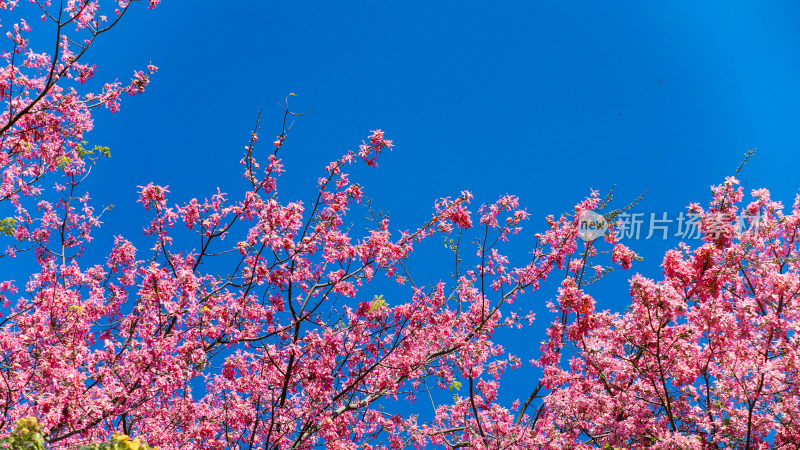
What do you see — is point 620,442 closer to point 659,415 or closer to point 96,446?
point 659,415

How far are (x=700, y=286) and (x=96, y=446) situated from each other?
7.18 m

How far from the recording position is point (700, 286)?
7.36 m

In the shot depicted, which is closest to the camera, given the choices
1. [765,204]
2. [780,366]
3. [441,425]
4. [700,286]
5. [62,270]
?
[780,366]

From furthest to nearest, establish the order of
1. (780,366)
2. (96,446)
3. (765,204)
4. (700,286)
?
(765,204), (700,286), (780,366), (96,446)

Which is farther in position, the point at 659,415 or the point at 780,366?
the point at 659,415

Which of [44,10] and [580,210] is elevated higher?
[580,210]

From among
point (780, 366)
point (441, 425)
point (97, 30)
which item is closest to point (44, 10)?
point (97, 30)

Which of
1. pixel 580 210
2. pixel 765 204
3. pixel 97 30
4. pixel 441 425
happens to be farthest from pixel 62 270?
pixel 765 204

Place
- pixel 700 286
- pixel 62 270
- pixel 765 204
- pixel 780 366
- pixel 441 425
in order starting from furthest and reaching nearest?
pixel 441 425
pixel 62 270
pixel 765 204
pixel 700 286
pixel 780 366

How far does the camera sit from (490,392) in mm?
10562

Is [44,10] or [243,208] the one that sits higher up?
[44,10]

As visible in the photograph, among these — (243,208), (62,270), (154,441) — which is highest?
(243,208)

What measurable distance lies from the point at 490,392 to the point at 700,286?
4.59 m

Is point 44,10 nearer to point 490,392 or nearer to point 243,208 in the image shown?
point 243,208
